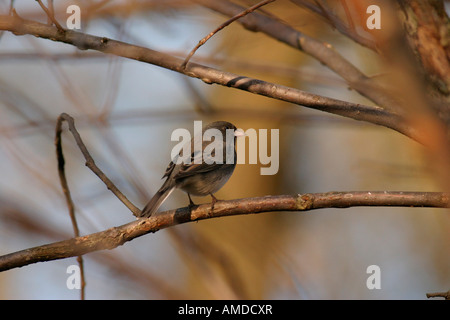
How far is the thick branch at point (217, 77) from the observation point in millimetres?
2291

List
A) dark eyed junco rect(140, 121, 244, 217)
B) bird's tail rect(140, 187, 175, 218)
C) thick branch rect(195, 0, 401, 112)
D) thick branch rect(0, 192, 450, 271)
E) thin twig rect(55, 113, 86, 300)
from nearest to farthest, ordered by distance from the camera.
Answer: thick branch rect(0, 192, 450, 271)
thin twig rect(55, 113, 86, 300)
bird's tail rect(140, 187, 175, 218)
thick branch rect(195, 0, 401, 112)
dark eyed junco rect(140, 121, 244, 217)

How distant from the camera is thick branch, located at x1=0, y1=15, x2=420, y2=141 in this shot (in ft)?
7.52

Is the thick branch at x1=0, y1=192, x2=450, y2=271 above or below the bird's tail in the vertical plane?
below

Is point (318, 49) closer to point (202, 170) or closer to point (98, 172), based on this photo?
point (202, 170)

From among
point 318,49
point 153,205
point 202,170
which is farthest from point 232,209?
point 318,49

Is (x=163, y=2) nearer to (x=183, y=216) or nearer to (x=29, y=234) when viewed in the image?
(x=183, y=216)

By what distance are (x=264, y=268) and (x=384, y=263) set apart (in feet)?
7.35

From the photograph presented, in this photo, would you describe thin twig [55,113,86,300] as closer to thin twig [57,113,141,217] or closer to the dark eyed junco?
thin twig [57,113,141,217]

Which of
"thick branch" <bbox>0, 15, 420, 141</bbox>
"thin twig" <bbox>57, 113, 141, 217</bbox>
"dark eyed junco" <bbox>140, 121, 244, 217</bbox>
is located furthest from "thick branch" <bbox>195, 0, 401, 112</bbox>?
"thin twig" <bbox>57, 113, 141, 217</bbox>

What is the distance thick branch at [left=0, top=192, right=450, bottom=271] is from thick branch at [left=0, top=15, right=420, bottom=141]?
0.99ft

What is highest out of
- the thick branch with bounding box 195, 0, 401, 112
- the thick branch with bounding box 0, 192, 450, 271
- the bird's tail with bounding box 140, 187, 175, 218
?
the thick branch with bounding box 195, 0, 401, 112

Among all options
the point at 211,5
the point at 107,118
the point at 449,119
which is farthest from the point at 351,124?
the point at 107,118

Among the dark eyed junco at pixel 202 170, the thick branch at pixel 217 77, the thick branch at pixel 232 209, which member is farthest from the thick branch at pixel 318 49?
the dark eyed junco at pixel 202 170

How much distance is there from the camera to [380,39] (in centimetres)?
221
